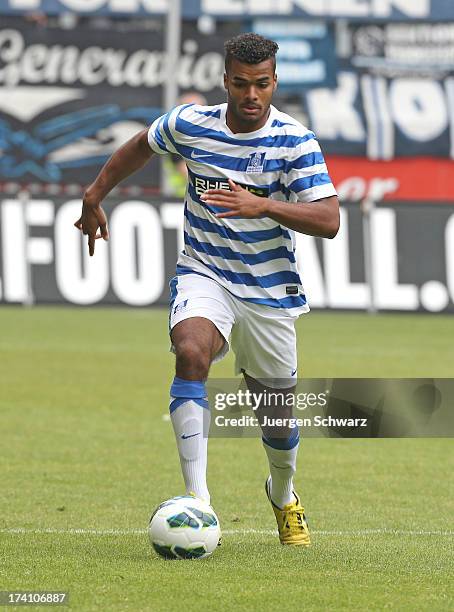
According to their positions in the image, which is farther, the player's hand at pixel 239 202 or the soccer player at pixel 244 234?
the soccer player at pixel 244 234

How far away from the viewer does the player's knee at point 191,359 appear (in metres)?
6.70

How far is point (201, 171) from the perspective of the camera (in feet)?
23.7

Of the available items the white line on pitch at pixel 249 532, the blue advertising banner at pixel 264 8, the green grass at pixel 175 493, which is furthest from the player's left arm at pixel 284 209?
the blue advertising banner at pixel 264 8

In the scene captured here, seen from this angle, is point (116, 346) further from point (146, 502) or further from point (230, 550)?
point (230, 550)

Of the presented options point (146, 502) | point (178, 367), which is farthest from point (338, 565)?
point (146, 502)

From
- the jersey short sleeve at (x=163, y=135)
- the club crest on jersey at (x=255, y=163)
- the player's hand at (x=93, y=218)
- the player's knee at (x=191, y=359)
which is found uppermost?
the jersey short sleeve at (x=163, y=135)

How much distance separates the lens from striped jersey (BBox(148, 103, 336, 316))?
7.08m

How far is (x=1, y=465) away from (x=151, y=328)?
10815 millimetres

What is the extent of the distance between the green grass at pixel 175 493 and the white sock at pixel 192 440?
14.1 inches

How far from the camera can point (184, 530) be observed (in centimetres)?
655

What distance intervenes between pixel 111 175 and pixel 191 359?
1.26 m

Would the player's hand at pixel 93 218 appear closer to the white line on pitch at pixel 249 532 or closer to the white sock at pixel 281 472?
the white sock at pixel 281 472

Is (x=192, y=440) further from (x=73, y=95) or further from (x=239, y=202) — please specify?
(x=73, y=95)

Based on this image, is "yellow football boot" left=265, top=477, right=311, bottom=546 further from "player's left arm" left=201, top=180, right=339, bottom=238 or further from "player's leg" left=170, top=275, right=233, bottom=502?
"player's left arm" left=201, top=180, right=339, bottom=238
